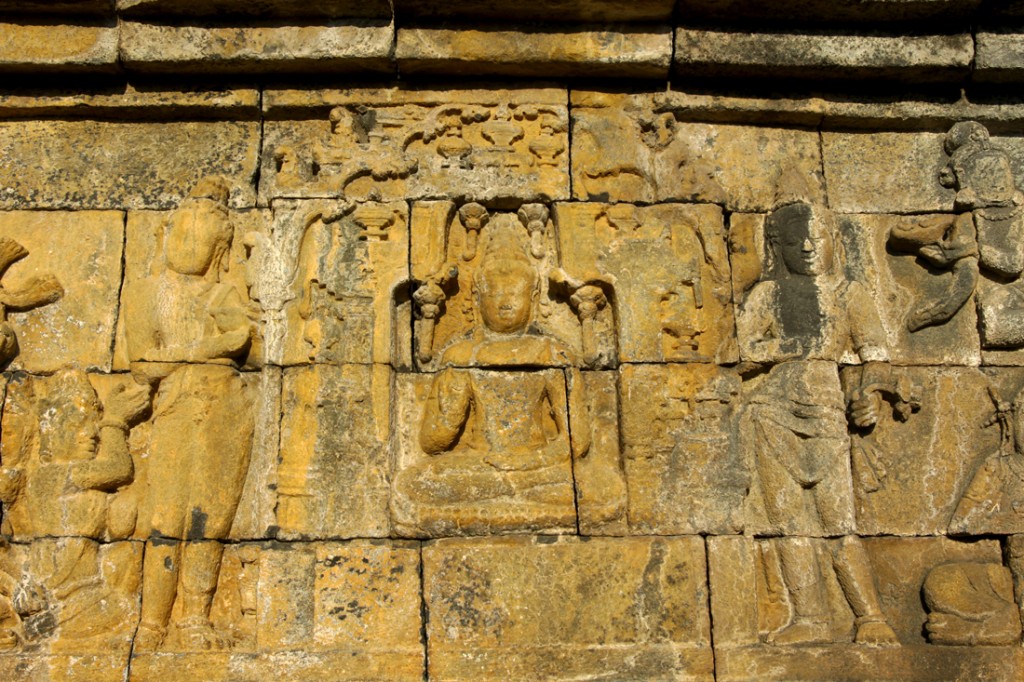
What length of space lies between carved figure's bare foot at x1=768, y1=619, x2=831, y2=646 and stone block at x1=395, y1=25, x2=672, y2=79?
331cm

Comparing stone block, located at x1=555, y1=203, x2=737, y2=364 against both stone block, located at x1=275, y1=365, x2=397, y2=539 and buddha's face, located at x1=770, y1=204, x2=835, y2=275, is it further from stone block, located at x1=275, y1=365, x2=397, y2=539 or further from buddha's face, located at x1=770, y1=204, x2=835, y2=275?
stone block, located at x1=275, y1=365, x2=397, y2=539

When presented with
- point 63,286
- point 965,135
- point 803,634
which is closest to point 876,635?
point 803,634

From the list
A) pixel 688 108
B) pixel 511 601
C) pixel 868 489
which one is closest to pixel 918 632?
pixel 868 489

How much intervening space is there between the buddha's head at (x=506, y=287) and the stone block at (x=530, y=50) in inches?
42.9

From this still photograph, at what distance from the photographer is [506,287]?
605cm

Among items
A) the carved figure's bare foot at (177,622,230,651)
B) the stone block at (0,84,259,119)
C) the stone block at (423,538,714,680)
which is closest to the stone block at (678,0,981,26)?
the stone block at (0,84,259,119)

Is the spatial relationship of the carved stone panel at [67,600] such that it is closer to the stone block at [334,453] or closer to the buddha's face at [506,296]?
the stone block at [334,453]

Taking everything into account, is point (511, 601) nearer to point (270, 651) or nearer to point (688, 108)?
point (270, 651)

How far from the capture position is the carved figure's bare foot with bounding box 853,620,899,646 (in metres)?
5.49

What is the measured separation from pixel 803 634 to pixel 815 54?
339 centimetres

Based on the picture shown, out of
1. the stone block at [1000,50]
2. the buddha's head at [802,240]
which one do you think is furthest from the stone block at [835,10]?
the buddha's head at [802,240]

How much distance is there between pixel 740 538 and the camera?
5629 mm

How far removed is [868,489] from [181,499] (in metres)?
3.80

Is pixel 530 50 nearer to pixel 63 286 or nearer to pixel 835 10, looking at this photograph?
pixel 835 10
